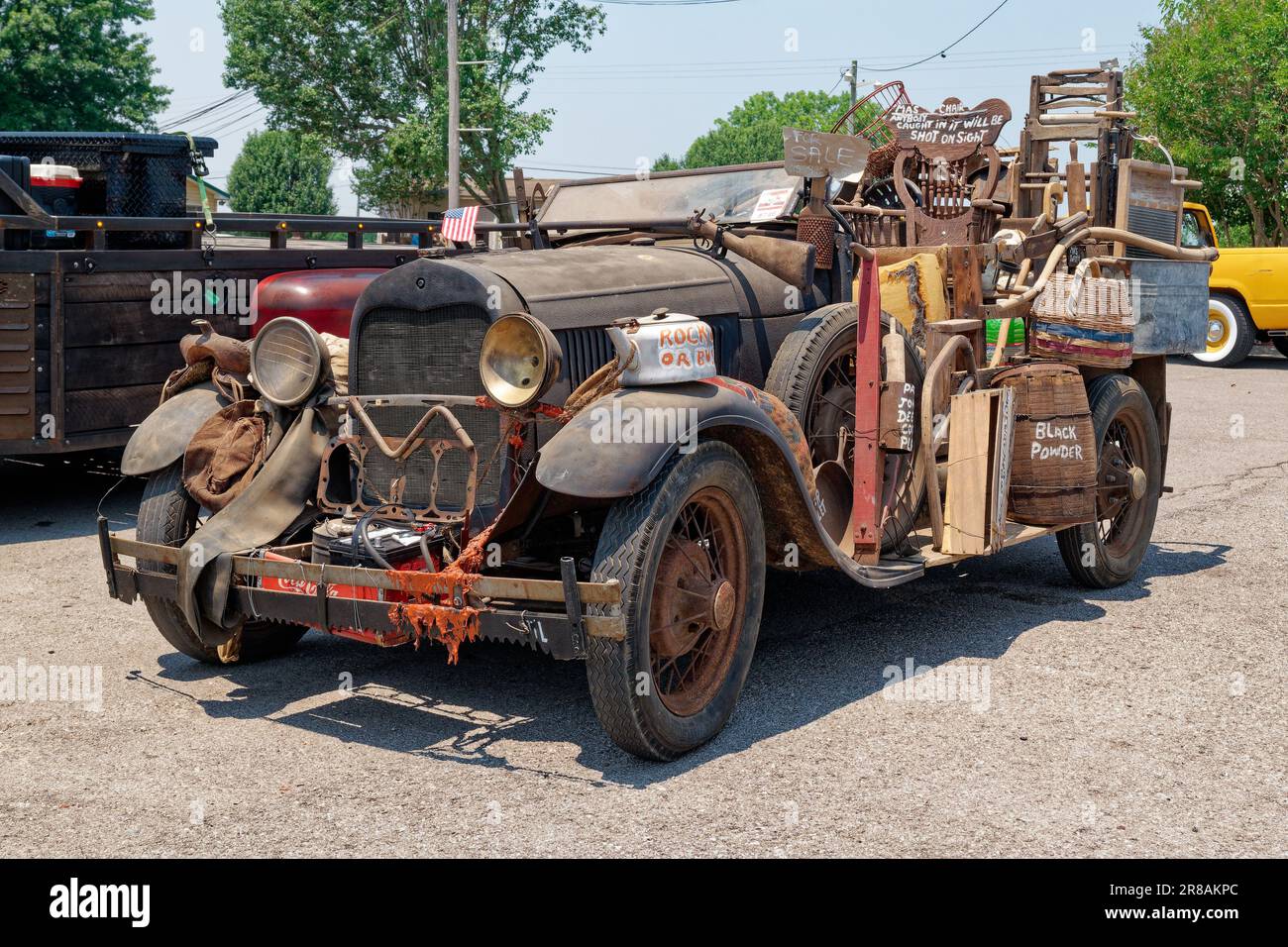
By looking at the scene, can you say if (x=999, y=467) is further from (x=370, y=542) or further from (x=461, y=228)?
(x=370, y=542)

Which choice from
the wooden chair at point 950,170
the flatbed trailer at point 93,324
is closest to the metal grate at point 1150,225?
the wooden chair at point 950,170

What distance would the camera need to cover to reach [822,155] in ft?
17.7

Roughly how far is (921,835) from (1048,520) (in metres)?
2.76

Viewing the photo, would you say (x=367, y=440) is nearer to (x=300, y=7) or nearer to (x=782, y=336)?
(x=782, y=336)

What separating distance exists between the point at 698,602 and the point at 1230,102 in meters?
22.6

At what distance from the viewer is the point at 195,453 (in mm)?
5176

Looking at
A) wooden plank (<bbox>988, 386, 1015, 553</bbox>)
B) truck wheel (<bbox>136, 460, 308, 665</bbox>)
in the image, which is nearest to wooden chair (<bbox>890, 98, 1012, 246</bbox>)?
wooden plank (<bbox>988, 386, 1015, 553</bbox>)

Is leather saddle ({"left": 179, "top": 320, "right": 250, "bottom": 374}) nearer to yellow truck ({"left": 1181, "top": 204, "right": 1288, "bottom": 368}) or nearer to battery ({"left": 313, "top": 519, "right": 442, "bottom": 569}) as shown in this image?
battery ({"left": 313, "top": 519, "right": 442, "bottom": 569})

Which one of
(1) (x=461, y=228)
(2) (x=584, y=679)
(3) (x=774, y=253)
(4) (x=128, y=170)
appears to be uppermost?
(4) (x=128, y=170)

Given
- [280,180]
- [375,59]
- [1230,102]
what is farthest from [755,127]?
[1230,102]

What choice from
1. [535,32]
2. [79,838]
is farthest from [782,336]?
[535,32]

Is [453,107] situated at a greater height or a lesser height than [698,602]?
greater

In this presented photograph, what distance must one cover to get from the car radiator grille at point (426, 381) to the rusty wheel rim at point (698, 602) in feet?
2.31

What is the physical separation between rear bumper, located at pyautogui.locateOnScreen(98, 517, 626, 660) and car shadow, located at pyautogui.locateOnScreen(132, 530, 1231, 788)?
1.49 ft
